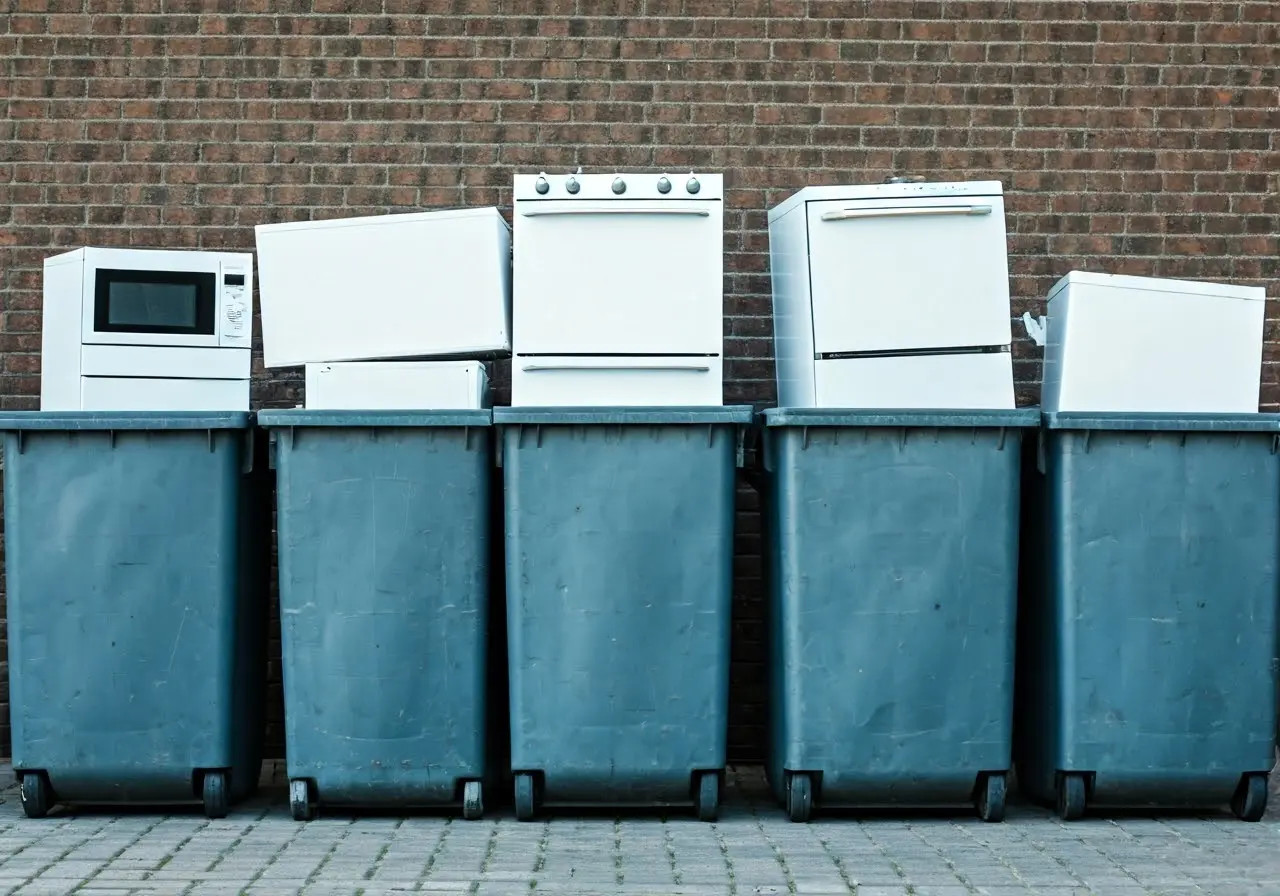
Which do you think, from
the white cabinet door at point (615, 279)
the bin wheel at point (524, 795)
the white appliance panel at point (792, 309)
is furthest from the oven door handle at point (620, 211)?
the bin wheel at point (524, 795)

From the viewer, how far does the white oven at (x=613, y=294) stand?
5070 mm

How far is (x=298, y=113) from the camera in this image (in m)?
6.25

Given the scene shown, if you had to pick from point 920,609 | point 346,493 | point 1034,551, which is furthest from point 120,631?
point 1034,551

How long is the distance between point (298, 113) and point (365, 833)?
2.93 meters

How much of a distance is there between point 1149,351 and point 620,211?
1783 mm

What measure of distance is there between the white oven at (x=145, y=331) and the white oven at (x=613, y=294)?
0.98 meters

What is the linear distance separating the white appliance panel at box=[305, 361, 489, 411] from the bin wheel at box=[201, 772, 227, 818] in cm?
122

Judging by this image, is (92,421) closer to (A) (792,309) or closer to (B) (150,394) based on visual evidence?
(B) (150,394)

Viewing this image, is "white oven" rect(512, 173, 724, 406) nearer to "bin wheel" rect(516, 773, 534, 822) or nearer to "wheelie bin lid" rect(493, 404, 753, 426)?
"wheelie bin lid" rect(493, 404, 753, 426)

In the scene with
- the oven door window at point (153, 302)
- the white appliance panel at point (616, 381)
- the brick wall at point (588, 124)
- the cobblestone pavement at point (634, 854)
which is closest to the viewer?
the cobblestone pavement at point (634, 854)

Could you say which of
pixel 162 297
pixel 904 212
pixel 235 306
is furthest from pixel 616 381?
pixel 162 297

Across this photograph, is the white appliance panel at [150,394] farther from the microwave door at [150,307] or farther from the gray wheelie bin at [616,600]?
the gray wheelie bin at [616,600]

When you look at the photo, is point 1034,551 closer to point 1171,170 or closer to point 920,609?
point 920,609

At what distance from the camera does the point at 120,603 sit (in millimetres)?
4980
